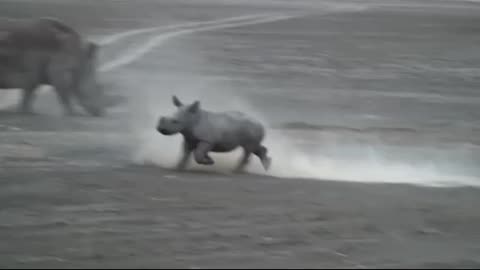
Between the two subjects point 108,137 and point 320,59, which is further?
point 320,59

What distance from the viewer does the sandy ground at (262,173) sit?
8281 mm

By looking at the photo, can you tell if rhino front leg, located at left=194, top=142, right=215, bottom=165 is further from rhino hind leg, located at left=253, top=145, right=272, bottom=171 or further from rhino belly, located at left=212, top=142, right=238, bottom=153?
rhino hind leg, located at left=253, top=145, right=272, bottom=171

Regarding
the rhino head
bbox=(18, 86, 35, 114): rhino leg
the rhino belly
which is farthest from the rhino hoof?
bbox=(18, 86, 35, 114): rhino leg

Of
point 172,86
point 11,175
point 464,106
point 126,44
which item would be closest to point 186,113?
point 11,175

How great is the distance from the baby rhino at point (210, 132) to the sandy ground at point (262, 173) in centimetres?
22

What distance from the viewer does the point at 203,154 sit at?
11.4 meters

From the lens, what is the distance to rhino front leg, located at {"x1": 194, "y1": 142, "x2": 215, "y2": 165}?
11.3 meters

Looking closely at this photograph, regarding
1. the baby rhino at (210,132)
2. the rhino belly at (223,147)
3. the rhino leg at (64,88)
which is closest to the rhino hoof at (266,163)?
the baby rhino at (210,132)

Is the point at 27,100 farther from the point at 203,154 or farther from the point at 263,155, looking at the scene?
the point at 203,154

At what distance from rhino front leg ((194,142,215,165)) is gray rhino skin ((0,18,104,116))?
17.6 ft

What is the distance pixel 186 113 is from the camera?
11484mm

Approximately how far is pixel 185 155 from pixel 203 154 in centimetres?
31

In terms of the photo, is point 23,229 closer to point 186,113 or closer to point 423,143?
point 186,113

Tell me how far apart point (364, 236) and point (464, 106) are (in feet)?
36.5
